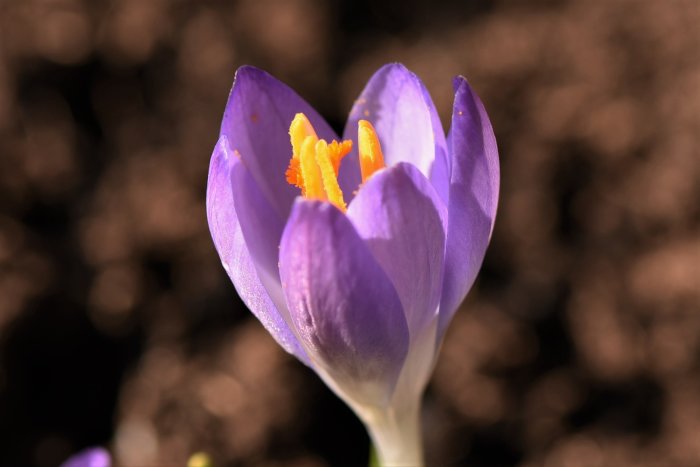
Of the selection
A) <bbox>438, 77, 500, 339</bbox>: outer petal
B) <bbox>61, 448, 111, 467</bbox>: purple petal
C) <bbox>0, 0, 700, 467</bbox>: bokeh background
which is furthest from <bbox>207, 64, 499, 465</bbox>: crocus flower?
<bbox>0, 0, 700, 467</bbox>: bokeh background

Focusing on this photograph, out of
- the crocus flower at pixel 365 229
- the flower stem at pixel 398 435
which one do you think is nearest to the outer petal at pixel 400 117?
the crocus flower at pixel 365 229

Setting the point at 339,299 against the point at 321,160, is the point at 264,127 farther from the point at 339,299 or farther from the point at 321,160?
the point at 339,299

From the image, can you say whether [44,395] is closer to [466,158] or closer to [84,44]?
[84,44]

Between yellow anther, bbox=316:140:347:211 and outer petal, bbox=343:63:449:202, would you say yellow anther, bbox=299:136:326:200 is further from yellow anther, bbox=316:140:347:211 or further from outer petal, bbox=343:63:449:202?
outer petal, bbox=343:63:449:202

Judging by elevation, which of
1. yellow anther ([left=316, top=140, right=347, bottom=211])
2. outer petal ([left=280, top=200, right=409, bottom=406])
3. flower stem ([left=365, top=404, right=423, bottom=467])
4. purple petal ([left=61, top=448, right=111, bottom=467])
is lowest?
purple petal ([left=61, top=448, right=111, bottom=467])

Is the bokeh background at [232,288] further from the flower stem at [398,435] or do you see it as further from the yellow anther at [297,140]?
the yellow anther at [297,140]

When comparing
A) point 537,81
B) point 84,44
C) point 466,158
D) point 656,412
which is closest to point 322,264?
point 466,158

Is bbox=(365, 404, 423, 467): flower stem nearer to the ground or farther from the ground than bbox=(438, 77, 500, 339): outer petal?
nearer to the ground
